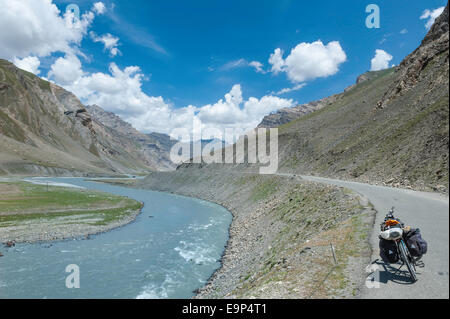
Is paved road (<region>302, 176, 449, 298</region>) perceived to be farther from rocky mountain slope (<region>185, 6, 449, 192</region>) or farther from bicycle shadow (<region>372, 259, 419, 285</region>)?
rocky mountain slope (<region>185, 6, 449, 192</region>)

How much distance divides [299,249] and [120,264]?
17.3m

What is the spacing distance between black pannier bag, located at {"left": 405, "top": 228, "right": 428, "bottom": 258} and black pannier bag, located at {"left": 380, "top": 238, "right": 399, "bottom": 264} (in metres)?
0.44

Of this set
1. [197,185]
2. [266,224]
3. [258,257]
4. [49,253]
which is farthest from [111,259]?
[197,185]

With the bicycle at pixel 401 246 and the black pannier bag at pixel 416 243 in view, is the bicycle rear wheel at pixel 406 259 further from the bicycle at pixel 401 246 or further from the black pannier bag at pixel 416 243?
the black pannier bag at pixel 416 243

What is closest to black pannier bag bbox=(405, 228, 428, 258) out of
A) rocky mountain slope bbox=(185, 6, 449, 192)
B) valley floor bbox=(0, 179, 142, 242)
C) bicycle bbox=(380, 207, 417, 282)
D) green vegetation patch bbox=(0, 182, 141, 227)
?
bicycle bbox=(380, 207, 417, 282)

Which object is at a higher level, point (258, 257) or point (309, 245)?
point (309, 245)

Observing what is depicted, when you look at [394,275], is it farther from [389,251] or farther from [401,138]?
[401,138]

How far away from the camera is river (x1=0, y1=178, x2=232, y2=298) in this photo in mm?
17625

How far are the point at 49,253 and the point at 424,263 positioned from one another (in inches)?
1200

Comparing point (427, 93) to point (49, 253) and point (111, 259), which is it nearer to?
point (111, 259)

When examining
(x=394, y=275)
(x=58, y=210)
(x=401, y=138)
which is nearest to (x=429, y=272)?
(x=394, y=275)

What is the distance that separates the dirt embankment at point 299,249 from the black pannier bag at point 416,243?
207 cm

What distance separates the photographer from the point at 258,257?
19562 millimetres

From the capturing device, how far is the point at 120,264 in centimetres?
2248
